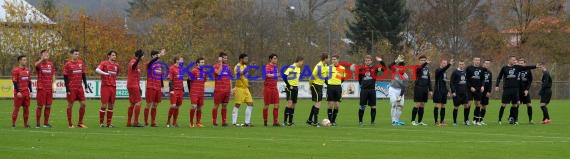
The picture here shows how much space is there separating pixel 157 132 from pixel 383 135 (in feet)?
15.2

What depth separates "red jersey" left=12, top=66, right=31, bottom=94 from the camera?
23459 mm

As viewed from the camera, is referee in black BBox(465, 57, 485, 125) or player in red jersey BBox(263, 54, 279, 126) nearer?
player in red jersey BBox(263, 54, 279, 126)

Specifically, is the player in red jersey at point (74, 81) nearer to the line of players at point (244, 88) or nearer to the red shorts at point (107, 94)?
the line of players at point (244, 88)

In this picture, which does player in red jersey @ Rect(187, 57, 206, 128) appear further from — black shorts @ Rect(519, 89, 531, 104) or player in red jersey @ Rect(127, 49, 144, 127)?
black shorts @ Rect(519, 89, 531, 104)

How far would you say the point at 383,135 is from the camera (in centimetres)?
2103

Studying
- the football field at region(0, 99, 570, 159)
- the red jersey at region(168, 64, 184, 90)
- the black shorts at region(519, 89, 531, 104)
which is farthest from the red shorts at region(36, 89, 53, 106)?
the black shorts at region(519, 89, 531, 104)

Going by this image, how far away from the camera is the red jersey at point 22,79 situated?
77.0 ft

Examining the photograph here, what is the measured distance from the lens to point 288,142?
18.3 meters

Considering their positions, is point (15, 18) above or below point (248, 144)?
above

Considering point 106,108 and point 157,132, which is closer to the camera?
point 157,132

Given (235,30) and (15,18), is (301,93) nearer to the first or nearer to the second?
(235,30)

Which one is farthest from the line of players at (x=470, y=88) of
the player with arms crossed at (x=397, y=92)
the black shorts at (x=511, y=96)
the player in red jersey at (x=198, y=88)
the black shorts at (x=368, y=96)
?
the player in red jersey at (x=198, y=88)

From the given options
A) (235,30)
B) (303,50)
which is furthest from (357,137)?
(235,30)

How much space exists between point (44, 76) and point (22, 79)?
491 mm
